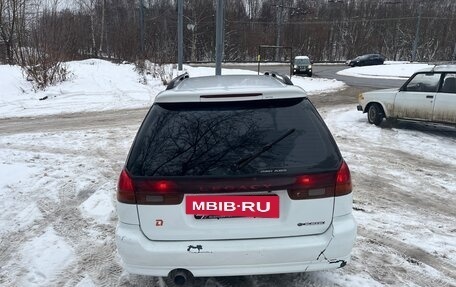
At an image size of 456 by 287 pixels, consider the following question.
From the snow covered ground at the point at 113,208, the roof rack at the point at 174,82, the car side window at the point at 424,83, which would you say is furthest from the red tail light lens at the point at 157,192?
the car side window at the point at 424,83

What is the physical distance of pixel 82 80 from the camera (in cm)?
1834

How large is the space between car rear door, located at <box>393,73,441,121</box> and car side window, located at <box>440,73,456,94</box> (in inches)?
6.5

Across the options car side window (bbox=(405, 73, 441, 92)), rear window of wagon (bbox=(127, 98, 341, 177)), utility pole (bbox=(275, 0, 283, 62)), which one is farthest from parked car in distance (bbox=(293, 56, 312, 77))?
rear window of wagon (bbox=(127, 98, 341, 177))

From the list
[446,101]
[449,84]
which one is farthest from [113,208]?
[449,84]

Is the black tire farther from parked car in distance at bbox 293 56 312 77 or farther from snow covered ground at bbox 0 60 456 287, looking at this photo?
parked car in distance at bbox 293 56 312 77

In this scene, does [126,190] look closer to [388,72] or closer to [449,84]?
[449,84]

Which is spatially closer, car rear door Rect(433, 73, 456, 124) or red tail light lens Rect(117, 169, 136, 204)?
red tail light lens Rect(117, 169, 136, 204)

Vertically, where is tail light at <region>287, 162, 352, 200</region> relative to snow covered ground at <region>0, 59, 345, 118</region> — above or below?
above

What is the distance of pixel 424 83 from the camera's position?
30.5 ft

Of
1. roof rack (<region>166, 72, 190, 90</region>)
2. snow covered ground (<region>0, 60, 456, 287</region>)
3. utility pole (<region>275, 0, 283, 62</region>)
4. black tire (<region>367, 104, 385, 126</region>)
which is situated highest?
utility pole (<region>275, 0, 283, 62</region>)

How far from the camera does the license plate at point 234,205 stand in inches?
99.0

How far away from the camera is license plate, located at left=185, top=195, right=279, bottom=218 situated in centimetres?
252

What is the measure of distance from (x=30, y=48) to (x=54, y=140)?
33.7 feet

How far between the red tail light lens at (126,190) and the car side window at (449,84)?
27.6 feet
